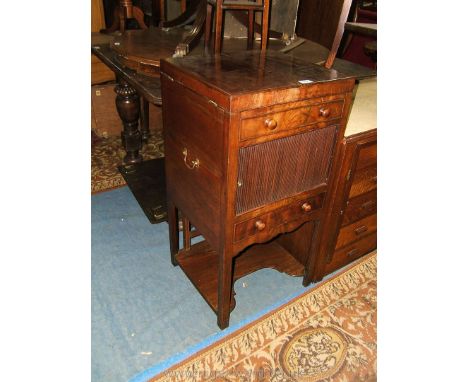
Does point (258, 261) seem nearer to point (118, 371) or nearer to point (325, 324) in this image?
point (325, 324)

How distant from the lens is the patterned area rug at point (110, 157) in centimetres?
279

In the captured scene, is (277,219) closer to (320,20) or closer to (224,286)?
(224,286)

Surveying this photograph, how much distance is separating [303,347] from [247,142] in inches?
41.9

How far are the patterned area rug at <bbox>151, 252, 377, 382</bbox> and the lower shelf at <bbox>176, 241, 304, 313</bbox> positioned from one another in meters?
0.19

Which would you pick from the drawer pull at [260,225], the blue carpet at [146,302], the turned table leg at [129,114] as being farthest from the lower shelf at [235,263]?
the turned table leg at [129,114]

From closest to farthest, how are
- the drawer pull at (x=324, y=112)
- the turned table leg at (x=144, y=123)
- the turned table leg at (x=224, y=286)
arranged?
1. the drawer pull at (x=324, y=112)
2. the turned table leg at (x=224, y=286)
3. the turned table leg at (x=144, y=123)

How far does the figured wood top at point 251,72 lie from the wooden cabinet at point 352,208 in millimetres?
348

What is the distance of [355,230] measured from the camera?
6.29 ft

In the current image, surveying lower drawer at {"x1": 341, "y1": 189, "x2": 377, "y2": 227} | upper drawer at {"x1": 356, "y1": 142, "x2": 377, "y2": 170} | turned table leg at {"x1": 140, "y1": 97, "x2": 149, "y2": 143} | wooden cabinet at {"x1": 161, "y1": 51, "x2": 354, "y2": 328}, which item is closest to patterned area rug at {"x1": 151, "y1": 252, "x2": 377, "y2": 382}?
wooden cabinet at {"x1": 161, "y1": 51, "x2": 354, "y2": 328}

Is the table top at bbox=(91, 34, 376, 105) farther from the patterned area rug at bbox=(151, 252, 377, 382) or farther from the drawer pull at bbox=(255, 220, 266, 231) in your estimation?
the patterned area rug at bbox=(151, 252, 377, 382)

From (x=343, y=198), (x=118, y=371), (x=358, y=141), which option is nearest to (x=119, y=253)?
(x=118, y=371)

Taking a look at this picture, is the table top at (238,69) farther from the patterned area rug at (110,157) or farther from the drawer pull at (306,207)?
the patterned area rug at (110,157)

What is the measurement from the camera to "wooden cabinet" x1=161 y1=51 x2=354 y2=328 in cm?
116

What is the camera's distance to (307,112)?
1271 mm
